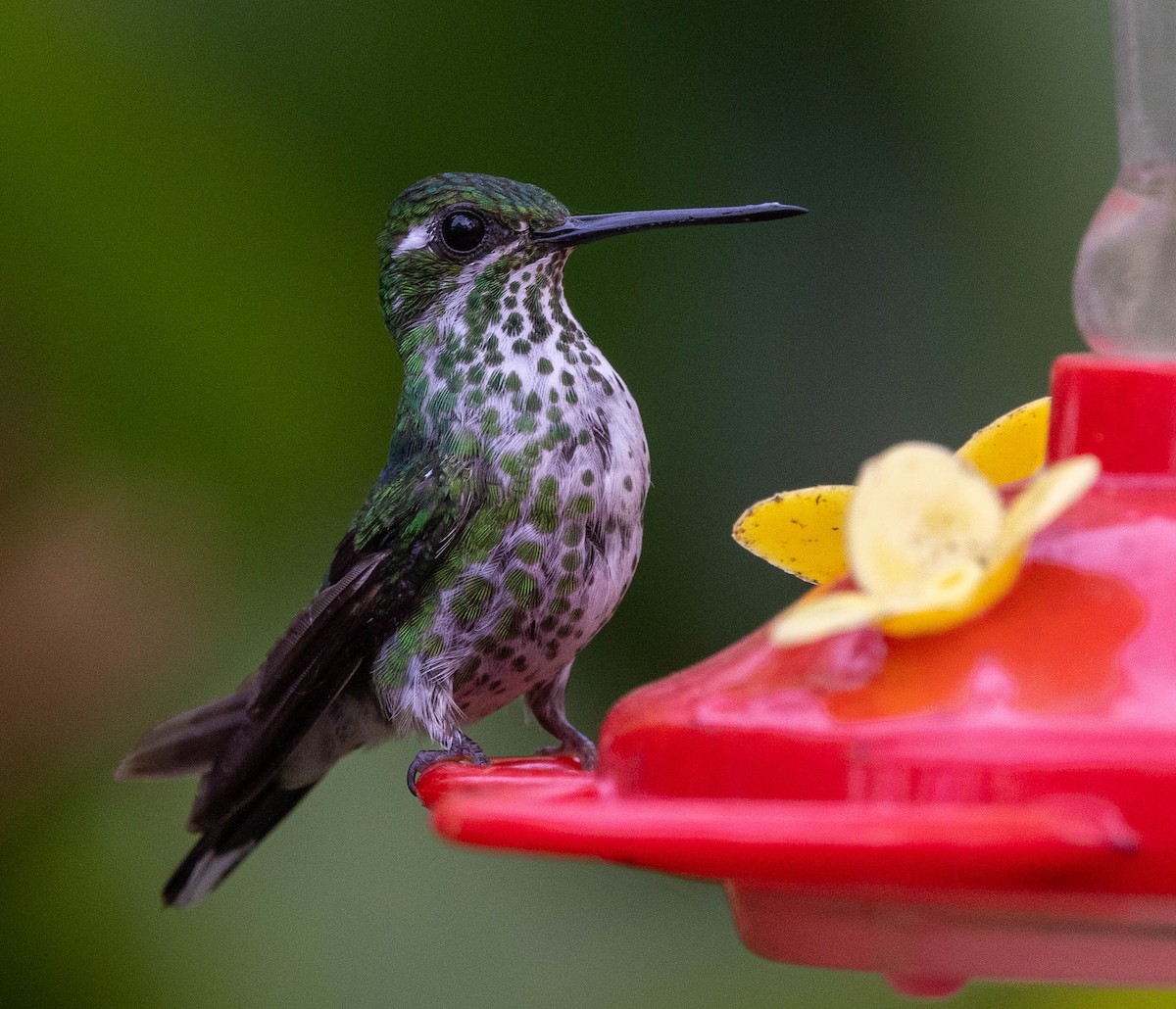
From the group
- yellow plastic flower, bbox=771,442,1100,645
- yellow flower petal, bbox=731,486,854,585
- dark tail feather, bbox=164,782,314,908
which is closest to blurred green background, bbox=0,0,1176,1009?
dark tail feather, bbox=164,782,314,908

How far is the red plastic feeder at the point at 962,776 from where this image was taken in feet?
4.30

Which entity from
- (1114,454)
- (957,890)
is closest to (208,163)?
(1114,454)

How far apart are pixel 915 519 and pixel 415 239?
6.30ft

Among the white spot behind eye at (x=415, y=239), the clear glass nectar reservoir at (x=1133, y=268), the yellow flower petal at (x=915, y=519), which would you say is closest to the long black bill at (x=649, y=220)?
the white spot behind eye at (x=415, y=239)

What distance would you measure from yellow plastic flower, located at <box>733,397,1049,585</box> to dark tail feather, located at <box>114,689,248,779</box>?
5.40 ft

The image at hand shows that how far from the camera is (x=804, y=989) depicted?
10.6ft

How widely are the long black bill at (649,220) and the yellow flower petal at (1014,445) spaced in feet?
1.61

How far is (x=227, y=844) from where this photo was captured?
3654 mm

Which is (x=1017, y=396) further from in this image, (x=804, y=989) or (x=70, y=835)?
(x=70, y=835)

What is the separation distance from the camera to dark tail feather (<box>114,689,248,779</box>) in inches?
135

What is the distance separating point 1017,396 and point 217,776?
178 centimetres

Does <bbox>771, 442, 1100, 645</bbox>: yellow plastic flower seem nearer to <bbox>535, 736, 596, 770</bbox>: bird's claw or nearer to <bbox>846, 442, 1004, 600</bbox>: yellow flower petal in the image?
<bbox>846, 442, 1004, 600</bbox>: yellow flower petal

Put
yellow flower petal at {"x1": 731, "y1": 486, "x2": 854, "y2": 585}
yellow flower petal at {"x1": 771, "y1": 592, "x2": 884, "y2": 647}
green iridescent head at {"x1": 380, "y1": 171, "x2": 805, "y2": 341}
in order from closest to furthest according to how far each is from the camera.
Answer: yellow flower petal at {"x1": 771, "y1": 592, "x2": 884, "y2": 647}
yellow flower petal at {"x1": 731, "y1": 486, "x2": 854, "y2": 585}
green iridescent head at {"x1": 380, "y1": 171, "x2": 805, "y2": 341}

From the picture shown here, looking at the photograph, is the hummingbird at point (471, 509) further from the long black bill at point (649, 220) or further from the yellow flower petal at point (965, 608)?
the yellow flower petal at point (965, 608)
